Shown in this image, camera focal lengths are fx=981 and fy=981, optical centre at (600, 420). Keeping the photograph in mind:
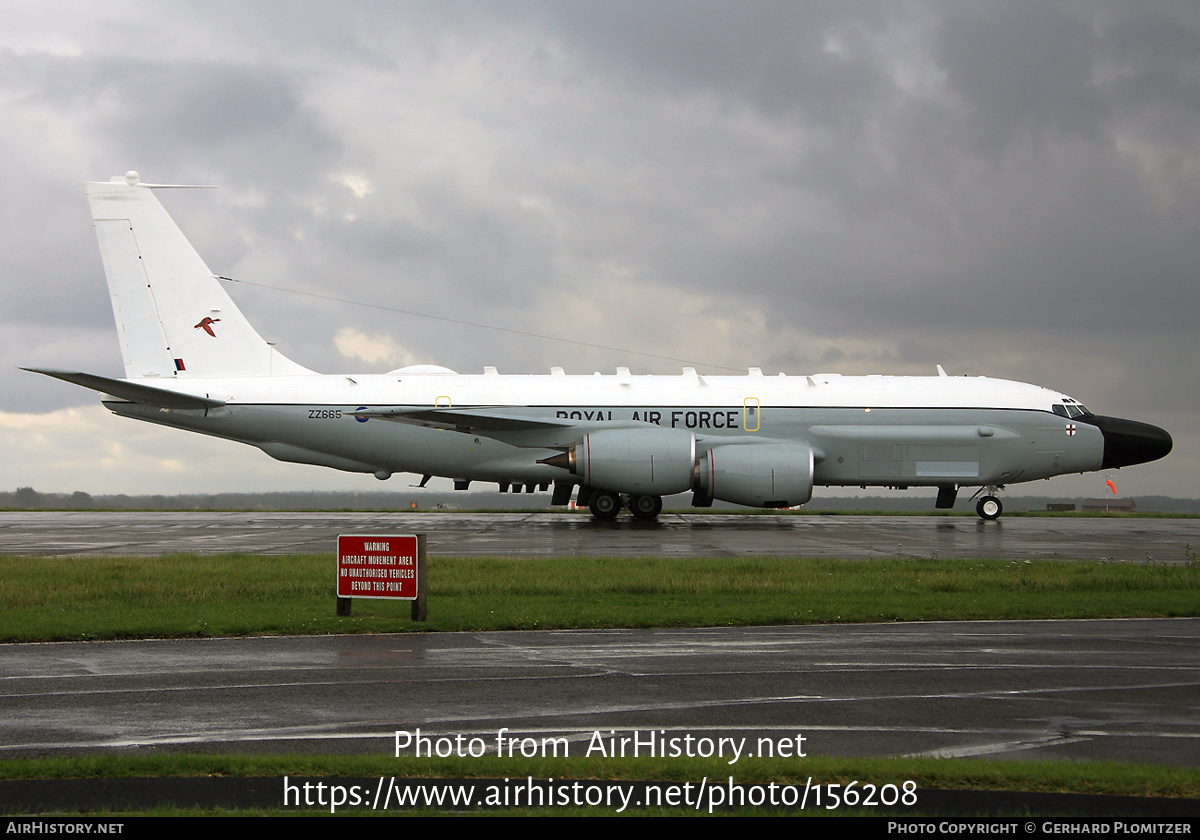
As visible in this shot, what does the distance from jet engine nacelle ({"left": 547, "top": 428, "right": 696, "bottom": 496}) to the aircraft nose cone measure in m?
14.0

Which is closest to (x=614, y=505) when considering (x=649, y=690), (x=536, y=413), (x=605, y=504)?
(x=605, y=504)

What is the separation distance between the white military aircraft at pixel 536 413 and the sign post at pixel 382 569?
56.7 ft

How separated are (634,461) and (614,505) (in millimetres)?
2575

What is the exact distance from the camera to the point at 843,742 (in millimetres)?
6562

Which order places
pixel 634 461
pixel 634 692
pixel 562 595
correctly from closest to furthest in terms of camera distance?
1. pixel 634 692
2. pixel 562 595
3. pixel 634 461

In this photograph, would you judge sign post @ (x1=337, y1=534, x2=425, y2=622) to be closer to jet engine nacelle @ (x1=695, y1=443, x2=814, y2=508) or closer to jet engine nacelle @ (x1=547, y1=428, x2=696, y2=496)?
jet engine nacelle @ (x1=547, y1=428, x2=696, y2=496)

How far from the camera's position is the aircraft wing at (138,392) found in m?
27.9

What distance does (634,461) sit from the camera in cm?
2861

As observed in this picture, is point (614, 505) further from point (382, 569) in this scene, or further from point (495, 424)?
point (382, 569)

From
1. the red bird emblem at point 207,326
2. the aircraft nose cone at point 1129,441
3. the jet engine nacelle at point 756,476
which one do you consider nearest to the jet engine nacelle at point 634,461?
the jet engine nacelle at point 756,476

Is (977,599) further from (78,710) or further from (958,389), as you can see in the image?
(958,389)

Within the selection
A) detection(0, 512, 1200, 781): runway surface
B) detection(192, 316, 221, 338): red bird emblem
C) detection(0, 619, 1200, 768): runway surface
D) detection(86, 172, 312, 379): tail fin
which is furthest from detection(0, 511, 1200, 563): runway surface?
detection(0, 619, 1200, 768): runway surface
